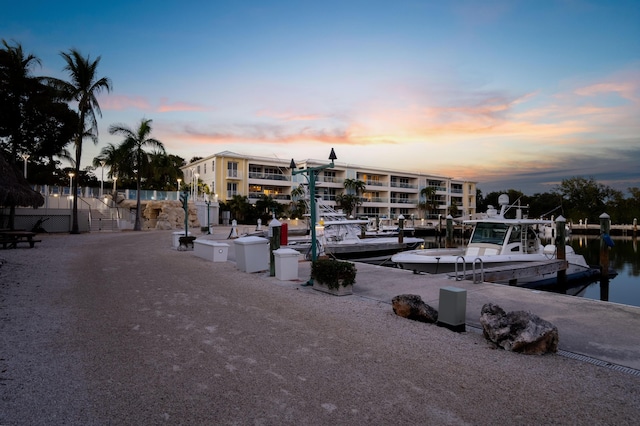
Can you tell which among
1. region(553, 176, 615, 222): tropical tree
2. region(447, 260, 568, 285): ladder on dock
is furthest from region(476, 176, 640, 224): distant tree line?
region(447, 260, 568, 285): ladder on dock

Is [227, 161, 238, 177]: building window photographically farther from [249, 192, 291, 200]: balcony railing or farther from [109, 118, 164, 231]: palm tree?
[109, 118, 164, 231]: palm tree

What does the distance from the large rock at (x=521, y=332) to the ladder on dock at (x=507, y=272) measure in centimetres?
476

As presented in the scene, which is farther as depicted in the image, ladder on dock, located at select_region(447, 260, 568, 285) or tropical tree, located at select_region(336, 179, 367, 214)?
tropical tree, located at select_region(336, 179, 367, 214)

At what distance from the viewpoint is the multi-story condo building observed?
194 ft

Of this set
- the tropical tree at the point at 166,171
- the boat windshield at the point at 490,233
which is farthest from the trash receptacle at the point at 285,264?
the tropical tree at the point at 166,171

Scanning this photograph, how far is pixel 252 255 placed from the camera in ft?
46.0

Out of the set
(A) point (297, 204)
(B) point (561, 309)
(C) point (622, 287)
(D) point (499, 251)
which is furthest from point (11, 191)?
(A) point (297, 204)

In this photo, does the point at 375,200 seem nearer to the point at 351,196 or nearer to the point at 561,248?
the point at 351,196

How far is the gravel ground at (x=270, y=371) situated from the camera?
3967 mm

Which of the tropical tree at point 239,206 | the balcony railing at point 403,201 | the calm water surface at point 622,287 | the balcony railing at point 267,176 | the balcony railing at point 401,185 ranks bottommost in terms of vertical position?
the calm water surface at point 622,287

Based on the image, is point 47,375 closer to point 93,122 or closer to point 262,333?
point 262,333

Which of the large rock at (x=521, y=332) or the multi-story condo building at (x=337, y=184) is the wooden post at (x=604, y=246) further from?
the multi-story condo building at (x=337, y=184)

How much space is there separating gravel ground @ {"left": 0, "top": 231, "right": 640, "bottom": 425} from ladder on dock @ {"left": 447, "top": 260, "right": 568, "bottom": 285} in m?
4.14

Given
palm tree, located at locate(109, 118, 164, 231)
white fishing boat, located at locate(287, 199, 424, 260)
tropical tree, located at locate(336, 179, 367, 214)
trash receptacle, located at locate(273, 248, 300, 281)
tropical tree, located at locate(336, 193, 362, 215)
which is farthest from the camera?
tropical tree, located at locate(336, 179, 367, 214)
